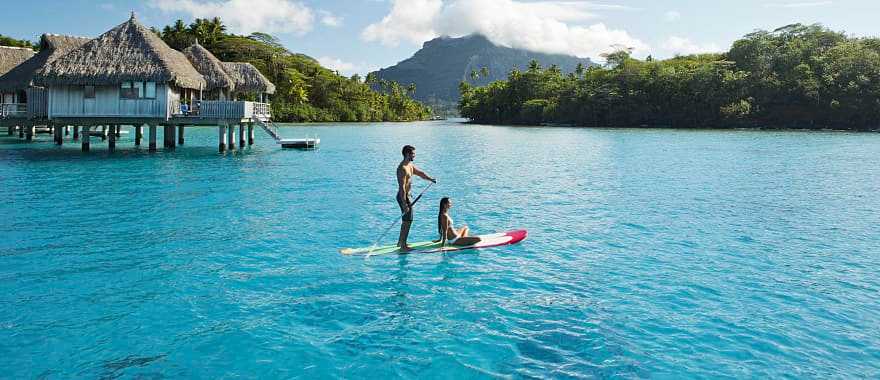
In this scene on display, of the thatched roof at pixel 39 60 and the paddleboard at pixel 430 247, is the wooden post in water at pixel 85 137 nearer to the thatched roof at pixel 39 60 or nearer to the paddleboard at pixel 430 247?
the thatched roof at pixel 39 60

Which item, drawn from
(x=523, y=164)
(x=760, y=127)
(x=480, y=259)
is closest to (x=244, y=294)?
(x=480, y=259)

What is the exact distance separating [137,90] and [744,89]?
94.4m

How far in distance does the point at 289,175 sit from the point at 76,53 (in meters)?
14.9

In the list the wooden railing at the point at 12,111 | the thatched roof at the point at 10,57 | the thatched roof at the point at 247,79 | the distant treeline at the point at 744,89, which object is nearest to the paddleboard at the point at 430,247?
the wooden railing at the point at 12,111

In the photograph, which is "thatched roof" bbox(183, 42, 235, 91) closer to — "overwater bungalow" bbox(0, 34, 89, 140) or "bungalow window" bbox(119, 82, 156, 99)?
"bungalow window" bbox(119, 82, 156, 99)

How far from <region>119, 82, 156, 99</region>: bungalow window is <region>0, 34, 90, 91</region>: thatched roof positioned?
4.00 metres

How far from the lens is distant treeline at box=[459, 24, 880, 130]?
302 feet

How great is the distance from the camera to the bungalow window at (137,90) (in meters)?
34.1

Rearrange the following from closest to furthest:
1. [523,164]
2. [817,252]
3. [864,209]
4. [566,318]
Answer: [566,318]
[817,252]
[864,209]
[523,164]

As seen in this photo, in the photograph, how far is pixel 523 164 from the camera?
38.6 meters

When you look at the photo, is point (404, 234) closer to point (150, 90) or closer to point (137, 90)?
point (150, 90)

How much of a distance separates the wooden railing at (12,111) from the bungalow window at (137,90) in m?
7.26

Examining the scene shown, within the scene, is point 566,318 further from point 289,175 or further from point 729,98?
point 729,98

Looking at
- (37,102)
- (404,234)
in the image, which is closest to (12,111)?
(37,102)
